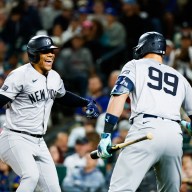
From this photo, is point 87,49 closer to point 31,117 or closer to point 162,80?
point 31,117

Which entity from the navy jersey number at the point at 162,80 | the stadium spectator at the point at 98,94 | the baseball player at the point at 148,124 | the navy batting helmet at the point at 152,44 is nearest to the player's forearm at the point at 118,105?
the baseball player at the point at 148,124

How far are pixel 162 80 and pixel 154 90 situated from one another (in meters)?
0.16

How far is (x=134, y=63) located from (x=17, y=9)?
8820 mm

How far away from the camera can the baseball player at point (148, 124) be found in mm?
6291

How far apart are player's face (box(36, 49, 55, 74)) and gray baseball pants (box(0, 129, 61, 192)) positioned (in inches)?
28.6

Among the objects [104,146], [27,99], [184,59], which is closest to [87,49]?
[184,59]

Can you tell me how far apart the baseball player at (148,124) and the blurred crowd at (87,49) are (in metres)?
3.40

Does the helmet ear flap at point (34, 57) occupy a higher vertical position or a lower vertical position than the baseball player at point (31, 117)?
higher

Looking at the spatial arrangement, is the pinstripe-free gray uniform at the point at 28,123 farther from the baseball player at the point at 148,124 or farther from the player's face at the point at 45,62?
the baseball player at the point at 148,124

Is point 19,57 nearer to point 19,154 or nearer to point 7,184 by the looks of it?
point 7,184

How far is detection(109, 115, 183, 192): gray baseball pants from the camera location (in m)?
6.28

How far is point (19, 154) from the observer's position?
7105 mm

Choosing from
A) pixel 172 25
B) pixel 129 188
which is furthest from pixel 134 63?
pixel 172 25

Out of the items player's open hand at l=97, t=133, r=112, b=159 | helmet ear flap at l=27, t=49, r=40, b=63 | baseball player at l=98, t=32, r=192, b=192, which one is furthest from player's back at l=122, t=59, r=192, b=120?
helmet ear flap at l=27, t=49, r=40, b=63
